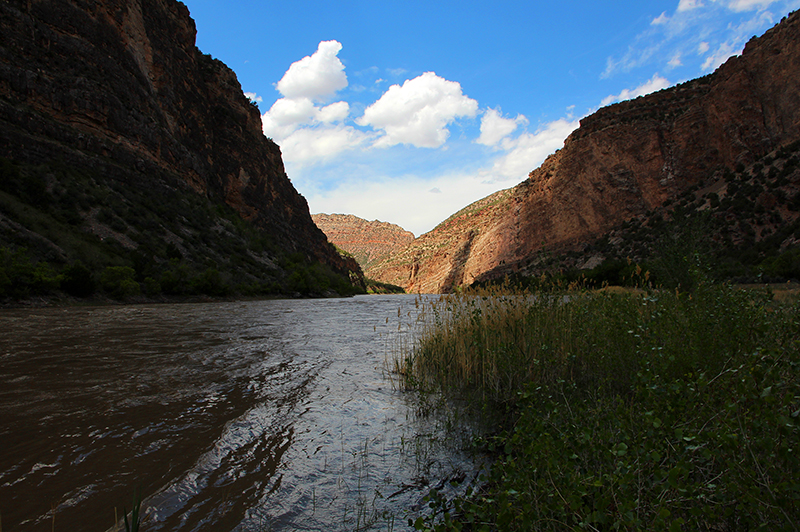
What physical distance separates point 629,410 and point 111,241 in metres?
28.9

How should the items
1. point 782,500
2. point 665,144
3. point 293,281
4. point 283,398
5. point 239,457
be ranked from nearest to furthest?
point 782,500, point 239,457, point 283,398, point 293,281, point 665,144

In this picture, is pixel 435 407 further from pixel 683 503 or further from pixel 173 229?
pixel 173 229

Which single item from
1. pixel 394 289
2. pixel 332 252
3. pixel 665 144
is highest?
pixel 665 144

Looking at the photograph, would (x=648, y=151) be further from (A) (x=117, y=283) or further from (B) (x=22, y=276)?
(B) (x=22, y=276)

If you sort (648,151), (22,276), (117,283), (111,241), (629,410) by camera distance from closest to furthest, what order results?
(629,410) < (22,276) < (117,283) < (111,241) < (648,151)

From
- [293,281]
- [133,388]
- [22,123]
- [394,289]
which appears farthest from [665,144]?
[394,289]

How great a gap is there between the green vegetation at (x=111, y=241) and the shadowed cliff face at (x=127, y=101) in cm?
224

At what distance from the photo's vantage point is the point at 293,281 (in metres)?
42.9

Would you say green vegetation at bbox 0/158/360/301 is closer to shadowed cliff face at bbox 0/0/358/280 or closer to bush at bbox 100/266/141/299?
bush at bbox 100/266/141/299

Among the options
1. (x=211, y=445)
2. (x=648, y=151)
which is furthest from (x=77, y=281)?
(x=648, y=151)

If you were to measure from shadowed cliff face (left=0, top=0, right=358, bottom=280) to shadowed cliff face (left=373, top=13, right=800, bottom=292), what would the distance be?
141 ft

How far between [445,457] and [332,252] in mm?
80834

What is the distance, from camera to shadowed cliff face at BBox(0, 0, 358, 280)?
87.2ft

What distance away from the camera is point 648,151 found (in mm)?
50750
